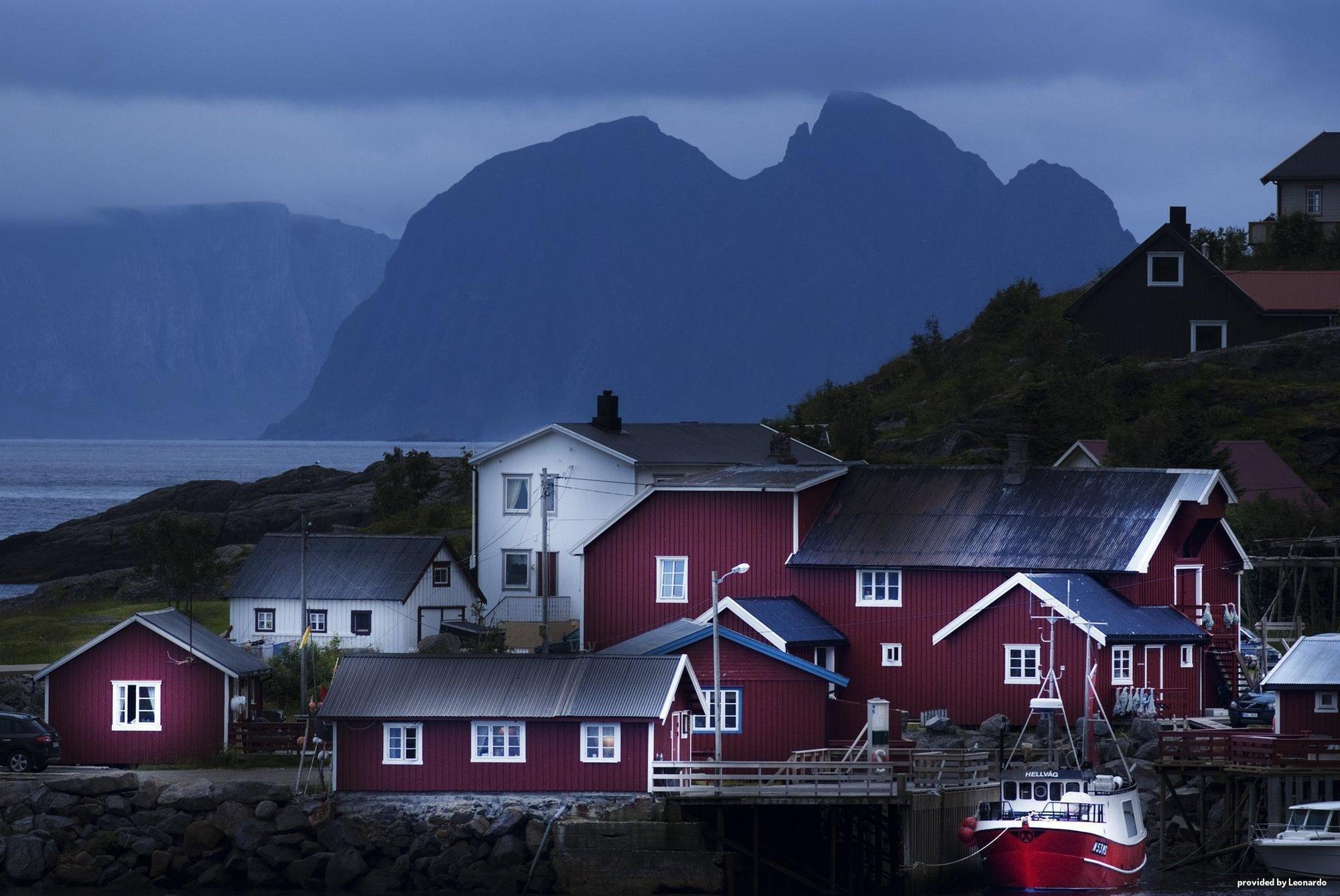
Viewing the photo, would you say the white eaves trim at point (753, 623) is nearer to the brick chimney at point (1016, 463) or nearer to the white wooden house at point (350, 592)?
the brick chimney at point (1016, 463)

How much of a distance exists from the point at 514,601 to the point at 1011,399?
33.4m

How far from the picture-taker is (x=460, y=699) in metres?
42.7

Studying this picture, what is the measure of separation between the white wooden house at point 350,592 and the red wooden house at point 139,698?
1297 centimetres

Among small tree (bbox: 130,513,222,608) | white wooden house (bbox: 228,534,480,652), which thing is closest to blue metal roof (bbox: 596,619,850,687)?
white wooden house (bbox: 228,534,480,652)

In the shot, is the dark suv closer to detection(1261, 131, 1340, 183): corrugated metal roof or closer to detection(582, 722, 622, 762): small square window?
detection(582, 722, 622, 762): small square window

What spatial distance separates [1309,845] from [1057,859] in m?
5.14

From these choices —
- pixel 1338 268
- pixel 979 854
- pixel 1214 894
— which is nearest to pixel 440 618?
pixel 979 854

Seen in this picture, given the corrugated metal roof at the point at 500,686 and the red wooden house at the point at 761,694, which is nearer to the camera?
the corrugated metal roof at the point at 500,686

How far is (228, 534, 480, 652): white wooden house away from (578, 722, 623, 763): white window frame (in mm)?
19771

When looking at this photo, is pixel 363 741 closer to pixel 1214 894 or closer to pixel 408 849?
pixel 408 849

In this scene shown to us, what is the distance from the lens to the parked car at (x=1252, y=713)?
156 feet

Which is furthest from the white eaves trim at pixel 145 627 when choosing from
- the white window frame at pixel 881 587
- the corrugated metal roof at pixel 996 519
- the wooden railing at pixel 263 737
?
the white window frame at pixel 881 587

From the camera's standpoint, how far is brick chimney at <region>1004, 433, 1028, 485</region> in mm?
53938

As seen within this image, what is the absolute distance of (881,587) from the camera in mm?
52125
